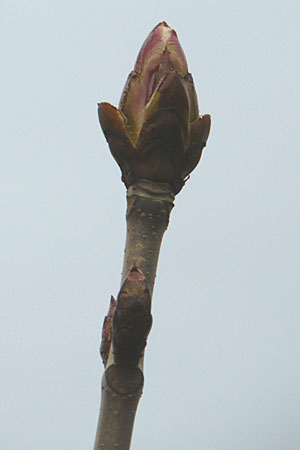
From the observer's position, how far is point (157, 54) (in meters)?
1.19

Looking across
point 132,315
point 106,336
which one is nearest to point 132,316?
point 132,315

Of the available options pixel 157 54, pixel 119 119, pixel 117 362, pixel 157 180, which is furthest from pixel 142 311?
pixel 157 54

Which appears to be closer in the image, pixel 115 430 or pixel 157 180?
pixel 115 430

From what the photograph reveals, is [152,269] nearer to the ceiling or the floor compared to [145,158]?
nearer to the floor

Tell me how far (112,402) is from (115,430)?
49 mm

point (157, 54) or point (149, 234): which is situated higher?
point (157, 54)

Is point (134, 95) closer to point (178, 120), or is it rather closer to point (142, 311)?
point (178, 120)

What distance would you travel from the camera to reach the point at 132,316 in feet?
3.27

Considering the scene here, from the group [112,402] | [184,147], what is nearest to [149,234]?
[184,147]

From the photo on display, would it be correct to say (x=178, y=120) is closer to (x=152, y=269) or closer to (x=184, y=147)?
(x=184, y=147)

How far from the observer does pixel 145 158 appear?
1.14 m

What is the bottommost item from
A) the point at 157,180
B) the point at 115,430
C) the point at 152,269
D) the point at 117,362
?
the point at 115,430

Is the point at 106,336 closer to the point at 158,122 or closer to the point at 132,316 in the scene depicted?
the point at 132,316

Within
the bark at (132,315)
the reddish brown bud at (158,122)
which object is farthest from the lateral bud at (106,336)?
the reddish brown bud at (158,122)
